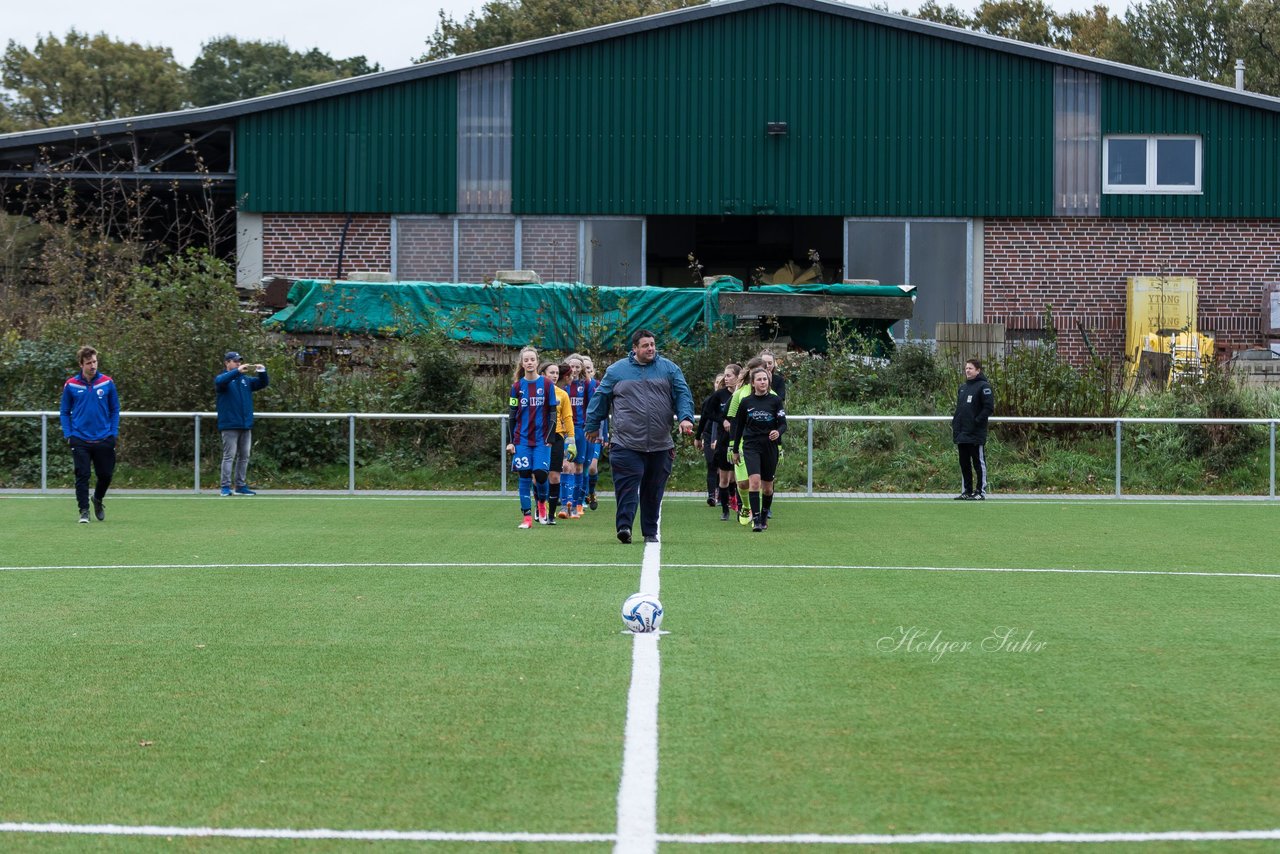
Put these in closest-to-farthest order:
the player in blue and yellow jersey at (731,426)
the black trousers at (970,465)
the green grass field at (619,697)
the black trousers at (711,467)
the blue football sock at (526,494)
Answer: the green grass field at (619,697) < the player in blue and yellow jersey at (731,426) < the blue football sock at (526,494) < the black trousers at (711,467) < the black trousers at (970,465)

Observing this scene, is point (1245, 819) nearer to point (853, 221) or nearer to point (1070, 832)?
point (1070, 832)

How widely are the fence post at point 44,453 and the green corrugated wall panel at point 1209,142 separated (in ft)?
68.9

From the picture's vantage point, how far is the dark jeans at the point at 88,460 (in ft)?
55.9

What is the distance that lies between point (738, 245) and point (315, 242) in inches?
382

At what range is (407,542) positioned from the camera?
577 inches

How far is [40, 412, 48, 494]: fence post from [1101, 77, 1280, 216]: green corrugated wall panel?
21.0 m

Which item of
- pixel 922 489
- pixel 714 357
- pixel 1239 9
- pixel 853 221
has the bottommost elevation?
pixel 922 489

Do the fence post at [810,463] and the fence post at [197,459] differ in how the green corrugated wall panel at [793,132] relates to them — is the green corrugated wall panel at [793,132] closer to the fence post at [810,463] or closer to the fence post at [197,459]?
the fence post at [810,463]

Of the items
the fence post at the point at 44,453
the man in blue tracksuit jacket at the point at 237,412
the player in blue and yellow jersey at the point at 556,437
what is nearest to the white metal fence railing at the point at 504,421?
the fence post at the point at 44,453

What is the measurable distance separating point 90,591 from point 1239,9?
187 ft

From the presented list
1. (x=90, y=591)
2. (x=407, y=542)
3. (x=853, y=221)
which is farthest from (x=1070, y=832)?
(x=853, y=221)

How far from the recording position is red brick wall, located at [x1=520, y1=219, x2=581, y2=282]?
32.9m

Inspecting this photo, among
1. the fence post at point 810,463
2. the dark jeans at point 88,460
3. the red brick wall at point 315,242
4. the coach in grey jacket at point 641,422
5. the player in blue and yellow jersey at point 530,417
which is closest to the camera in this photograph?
the coach in grey jacket at point 641,422

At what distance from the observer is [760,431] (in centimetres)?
1558
